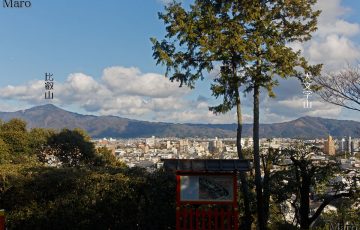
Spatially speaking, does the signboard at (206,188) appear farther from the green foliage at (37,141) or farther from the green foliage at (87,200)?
the green foliage at (37,141)

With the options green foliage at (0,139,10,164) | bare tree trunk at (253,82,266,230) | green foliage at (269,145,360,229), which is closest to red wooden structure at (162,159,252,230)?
bare tree trunk at (253,82,266,230)

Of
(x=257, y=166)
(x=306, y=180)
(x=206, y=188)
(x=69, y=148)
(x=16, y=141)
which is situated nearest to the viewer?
(x=206, y=188)

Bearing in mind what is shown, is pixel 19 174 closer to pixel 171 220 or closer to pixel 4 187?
pixel 4 187

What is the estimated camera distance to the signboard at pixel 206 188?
29.3ft

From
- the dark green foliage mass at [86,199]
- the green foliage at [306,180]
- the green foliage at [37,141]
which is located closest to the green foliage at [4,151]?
the green foliage at [37,141]

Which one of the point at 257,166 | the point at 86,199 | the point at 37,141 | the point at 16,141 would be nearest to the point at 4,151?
the point at 16,141

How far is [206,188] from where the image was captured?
896cm

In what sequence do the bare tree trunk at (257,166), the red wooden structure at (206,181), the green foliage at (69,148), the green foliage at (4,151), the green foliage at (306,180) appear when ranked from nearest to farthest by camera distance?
the red wooden structure at (206,181), the green foliage at (306,180), the bare tree trunk at (257,166), the green foliage at (4,151), the green foliage at (69,148)

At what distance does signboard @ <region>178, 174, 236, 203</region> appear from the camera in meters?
8.94

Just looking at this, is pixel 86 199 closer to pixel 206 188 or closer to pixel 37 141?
pixel 206 188

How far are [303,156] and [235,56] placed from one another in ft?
10.7

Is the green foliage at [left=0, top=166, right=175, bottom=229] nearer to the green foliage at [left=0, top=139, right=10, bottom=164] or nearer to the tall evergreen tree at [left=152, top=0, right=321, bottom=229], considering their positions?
the tall evergreen tree at [left=152, top=0, right=321, bottom=229]

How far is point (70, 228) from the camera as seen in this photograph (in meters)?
10.8

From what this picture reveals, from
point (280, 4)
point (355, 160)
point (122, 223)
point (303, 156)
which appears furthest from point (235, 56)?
point (122, 223)
